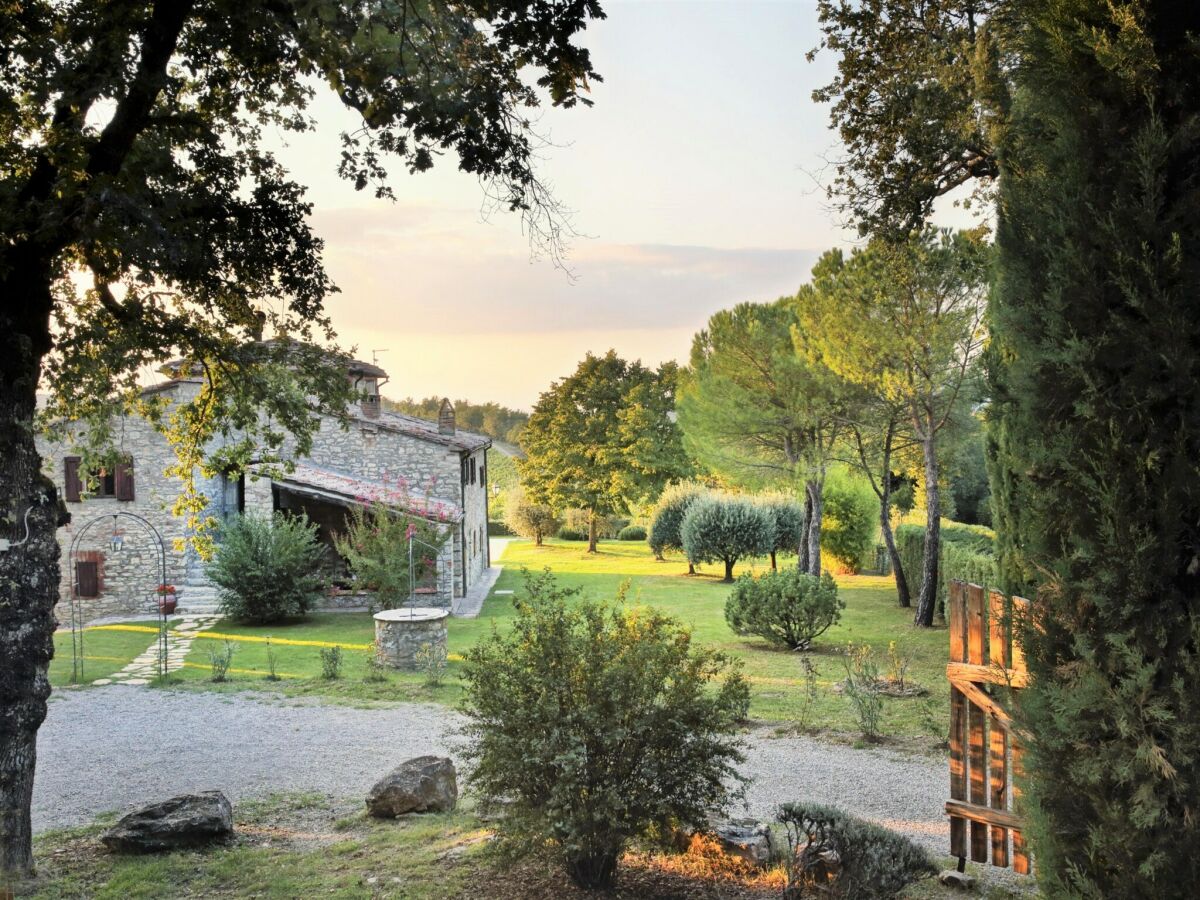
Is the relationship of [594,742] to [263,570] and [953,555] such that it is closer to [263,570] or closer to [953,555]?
[953,555]

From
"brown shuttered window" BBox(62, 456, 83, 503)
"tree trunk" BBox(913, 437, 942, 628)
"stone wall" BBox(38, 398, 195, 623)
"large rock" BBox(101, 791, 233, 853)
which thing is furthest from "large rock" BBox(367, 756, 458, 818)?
"brown shuttered window" BBox(62, 456, 83, 503)

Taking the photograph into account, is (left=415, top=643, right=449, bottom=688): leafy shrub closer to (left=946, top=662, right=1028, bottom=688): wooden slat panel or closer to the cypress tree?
(left=946, top=662, right=1028, bottom=688): wooden slat panel

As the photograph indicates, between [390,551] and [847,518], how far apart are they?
50.1 feet

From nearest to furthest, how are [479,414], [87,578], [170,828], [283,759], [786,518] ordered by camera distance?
[170,828], [283,759], [87,578], [786,518], [479,414]

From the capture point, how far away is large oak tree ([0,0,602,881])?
16.2 feet

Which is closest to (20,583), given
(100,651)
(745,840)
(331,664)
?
(745,840)

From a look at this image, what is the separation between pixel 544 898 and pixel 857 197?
828 centimetres

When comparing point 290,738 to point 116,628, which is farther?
point 116,628

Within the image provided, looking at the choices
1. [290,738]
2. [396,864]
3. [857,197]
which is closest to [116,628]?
[290,738]

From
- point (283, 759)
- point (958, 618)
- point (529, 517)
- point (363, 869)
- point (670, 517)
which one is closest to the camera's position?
point (958, 618)

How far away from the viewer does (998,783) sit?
4773 millimetres

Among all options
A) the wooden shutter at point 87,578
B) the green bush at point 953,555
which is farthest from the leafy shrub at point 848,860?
the wooden shutter at point 87,578

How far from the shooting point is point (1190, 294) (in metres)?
2.99

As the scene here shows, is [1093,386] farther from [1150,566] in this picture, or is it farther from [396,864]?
[396,864]
